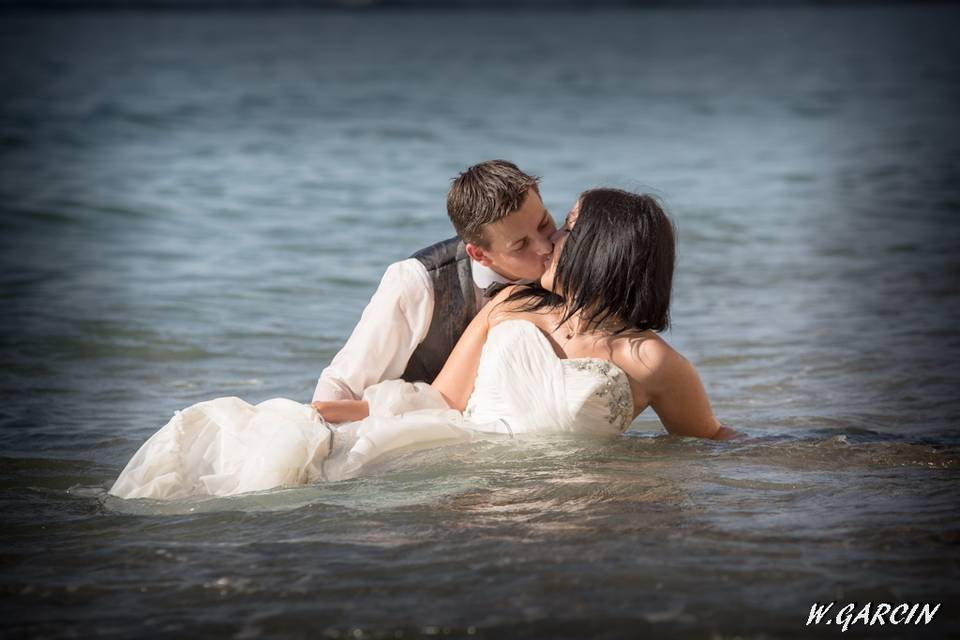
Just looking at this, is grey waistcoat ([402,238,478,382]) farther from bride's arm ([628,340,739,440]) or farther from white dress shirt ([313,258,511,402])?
bride's arm ([628,340,739,440])

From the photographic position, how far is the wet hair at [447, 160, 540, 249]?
16.0 ft

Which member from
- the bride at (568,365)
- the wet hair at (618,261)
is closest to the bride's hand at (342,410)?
the bride at (568,365)

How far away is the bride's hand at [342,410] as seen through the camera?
4938 millimetres

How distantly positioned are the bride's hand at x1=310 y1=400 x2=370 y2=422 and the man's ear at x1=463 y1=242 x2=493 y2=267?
2.33 feet

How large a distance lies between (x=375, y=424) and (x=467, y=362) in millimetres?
565

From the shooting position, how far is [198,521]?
4516 mm

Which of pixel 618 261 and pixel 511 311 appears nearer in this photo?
pixel 618 261

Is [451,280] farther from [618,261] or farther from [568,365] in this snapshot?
[618,261]

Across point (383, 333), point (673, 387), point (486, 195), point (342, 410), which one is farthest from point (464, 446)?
point (486, 195)

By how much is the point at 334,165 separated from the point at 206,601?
16.9m

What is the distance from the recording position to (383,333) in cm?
528

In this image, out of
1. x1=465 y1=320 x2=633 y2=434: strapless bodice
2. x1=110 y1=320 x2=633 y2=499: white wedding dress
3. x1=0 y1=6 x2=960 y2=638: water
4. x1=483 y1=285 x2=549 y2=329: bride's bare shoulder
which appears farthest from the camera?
x1=483 y1=285 x2=549 y2=329: bride's bare shoulder

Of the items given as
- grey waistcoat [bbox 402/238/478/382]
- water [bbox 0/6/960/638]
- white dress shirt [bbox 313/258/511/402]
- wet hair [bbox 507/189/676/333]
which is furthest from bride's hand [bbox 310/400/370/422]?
wet hair [bbox 507/189/676/333]

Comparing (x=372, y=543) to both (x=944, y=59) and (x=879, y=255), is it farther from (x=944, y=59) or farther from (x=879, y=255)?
(x=944, y=59)
